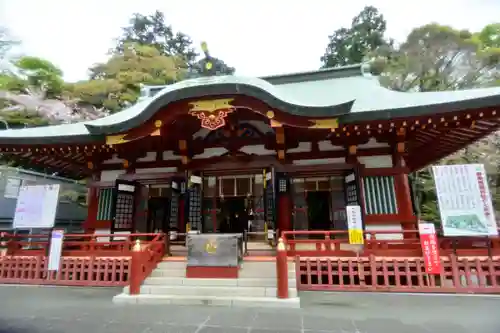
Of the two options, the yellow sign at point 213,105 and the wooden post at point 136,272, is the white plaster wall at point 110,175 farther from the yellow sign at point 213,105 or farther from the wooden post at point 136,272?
the wooden post at point 136,272

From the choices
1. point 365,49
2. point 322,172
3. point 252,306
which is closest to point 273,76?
point 322,172

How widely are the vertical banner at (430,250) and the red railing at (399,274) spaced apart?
17cm

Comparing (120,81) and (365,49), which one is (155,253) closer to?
(120,81)

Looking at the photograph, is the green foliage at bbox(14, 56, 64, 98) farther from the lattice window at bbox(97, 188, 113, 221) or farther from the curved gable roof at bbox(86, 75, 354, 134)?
the curved gable roof at bbox(86, 75, 354, 134)

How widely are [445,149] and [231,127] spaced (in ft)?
21.5

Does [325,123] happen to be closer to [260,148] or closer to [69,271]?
[260,148]

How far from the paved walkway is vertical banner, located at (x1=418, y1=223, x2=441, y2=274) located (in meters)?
0.53

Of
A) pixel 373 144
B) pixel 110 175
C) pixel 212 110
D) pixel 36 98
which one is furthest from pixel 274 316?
pixel 36 98

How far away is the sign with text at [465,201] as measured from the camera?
592cm

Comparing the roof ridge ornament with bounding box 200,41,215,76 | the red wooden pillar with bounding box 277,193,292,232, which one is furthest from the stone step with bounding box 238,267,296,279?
the roof ridge ornament with bounding box 200,41,215,76

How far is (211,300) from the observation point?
215 inches

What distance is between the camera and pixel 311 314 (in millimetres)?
4680

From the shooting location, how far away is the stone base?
622cm

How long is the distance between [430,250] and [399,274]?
763mm
